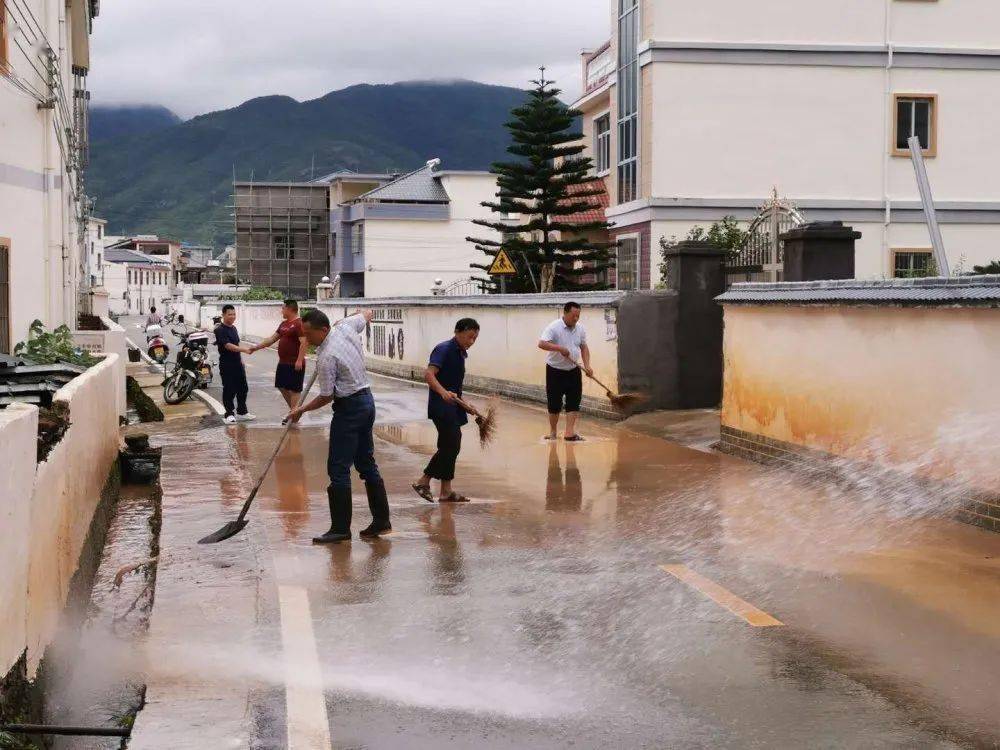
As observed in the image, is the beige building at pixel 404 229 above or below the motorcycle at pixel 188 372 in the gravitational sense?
above

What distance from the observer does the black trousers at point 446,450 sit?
11.2 m

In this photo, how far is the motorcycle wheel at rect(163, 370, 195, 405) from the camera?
22016mm

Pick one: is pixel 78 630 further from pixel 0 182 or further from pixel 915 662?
pixel 0 182

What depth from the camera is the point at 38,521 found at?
21.6 ft

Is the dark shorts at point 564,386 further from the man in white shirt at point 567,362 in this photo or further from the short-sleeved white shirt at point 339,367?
the short-sleeved white shirt at point 339,367

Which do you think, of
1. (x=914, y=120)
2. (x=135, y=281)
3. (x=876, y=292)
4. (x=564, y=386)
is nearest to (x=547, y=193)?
(x=914, y=120)

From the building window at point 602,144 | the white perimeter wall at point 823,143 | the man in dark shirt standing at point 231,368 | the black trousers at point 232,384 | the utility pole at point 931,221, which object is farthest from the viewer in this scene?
the building window at point 602,144

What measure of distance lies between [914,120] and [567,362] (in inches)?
702

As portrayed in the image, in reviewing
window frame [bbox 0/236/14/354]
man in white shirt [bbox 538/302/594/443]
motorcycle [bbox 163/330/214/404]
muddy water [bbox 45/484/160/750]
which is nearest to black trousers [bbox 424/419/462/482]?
muddy water [bbox 45/484/160/750]

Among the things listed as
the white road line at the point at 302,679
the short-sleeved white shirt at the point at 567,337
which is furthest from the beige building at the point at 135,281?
the white road line at the point at 302,679

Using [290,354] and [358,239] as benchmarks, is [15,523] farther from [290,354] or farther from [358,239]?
[358,239]

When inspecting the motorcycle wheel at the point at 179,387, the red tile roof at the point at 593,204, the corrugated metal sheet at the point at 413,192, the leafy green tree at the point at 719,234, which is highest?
the corrugated metal sheet at the point at 413,192

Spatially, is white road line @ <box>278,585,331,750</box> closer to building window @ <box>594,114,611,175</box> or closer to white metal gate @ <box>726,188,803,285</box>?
white metal gate @ <box>726,188,803,285</box>

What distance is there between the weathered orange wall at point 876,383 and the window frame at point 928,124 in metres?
16.7
